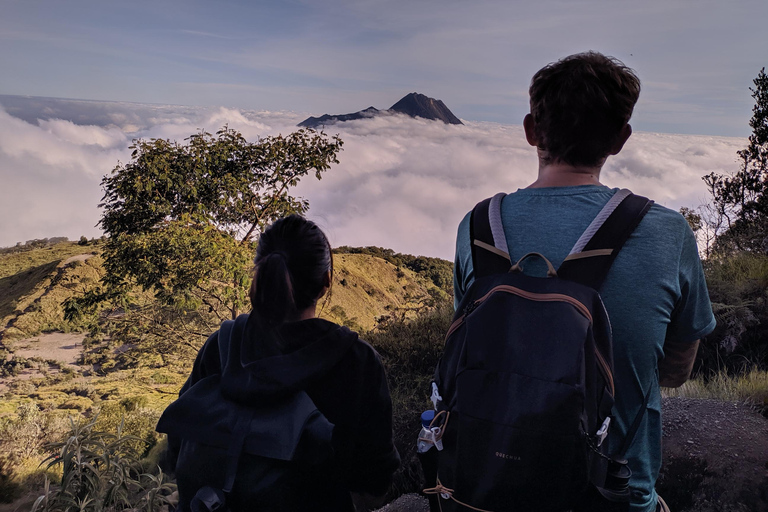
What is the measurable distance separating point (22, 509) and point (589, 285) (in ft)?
28.8

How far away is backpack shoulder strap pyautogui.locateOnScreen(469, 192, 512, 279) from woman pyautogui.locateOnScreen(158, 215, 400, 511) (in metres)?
0.48

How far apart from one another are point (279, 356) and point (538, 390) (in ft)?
2.52

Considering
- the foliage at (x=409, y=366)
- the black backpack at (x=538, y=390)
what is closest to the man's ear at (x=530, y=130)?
the black backpack at (x=538, y=390)

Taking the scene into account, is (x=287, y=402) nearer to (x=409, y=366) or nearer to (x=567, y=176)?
(x=567, y=176)

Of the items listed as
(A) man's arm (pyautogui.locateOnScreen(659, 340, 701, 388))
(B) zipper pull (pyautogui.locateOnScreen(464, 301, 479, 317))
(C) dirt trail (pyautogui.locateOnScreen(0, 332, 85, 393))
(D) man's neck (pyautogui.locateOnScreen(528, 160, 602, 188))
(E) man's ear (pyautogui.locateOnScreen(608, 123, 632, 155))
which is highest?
(E) man's ear (pyautogui.locateOnScreen(608, 123, 632, 155))

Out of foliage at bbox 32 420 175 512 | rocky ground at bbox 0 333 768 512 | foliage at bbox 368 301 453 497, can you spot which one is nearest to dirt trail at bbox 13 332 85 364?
foliage at bbox 368 301 453 497

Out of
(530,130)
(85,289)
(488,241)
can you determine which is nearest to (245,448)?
(488,241)

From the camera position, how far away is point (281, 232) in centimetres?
181

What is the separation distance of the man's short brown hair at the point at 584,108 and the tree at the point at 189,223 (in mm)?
8511

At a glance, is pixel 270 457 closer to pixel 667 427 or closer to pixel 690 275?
pixel 690 275

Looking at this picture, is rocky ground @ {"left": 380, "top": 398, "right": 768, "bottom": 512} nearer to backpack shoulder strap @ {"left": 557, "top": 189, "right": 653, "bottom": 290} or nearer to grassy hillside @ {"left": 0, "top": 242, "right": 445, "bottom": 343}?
backpack shoulder strap @ {"left": 557, "top": 189, "right": 653, "bottom": 290}

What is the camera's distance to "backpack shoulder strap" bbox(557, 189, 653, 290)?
1.52 metres

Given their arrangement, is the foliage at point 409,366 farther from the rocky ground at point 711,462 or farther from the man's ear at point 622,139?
the man's ear at point 622,139

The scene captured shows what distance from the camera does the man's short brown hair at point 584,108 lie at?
161 cm
